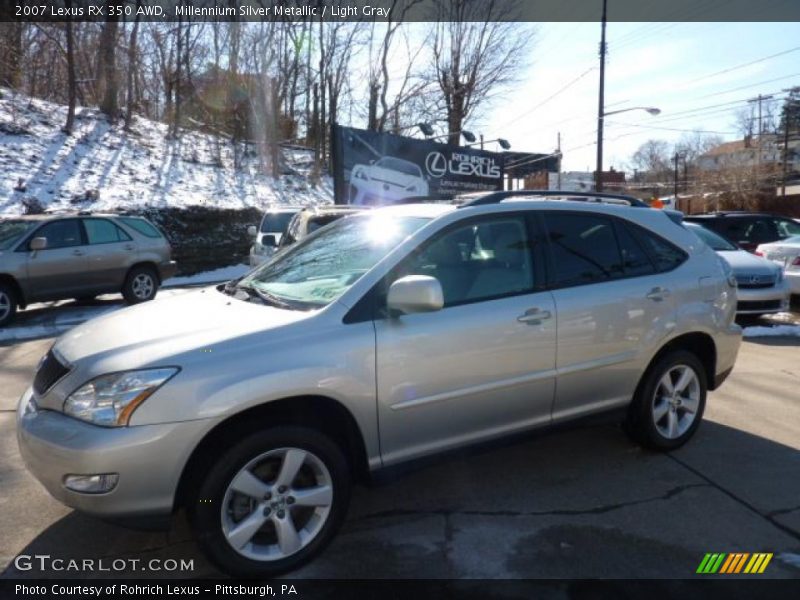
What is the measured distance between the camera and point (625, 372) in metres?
4.01

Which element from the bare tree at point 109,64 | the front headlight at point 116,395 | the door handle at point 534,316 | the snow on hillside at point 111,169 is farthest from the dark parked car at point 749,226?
the bare tree at point 109,64

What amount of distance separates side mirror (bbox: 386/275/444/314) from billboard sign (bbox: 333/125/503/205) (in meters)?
15.3

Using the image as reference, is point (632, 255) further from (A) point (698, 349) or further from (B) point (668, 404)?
(B) point (668, 404)

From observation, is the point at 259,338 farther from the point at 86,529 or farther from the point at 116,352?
the point at 86,529

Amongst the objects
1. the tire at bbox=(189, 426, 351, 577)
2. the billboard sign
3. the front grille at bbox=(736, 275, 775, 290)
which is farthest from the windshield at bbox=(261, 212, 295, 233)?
the tire at bbox=(189, 426, 351, 577)

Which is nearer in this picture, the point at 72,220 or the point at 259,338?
the point at 259,338

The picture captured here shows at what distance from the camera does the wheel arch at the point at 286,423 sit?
9.04 ft

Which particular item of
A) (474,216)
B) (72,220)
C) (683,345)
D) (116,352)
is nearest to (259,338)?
(116,352)

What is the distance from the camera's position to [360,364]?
9.89 ft

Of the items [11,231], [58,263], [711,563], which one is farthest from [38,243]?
[711,563]

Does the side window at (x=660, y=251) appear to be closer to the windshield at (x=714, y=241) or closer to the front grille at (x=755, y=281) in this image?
the front grille at (x=755, y=281)

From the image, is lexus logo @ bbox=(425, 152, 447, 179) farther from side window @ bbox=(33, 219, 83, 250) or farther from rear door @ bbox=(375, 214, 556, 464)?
rear door @ bbox=(375, 214, 556, 464)

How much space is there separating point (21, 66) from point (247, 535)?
24.2 metres

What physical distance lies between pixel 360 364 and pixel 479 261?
1067mm
